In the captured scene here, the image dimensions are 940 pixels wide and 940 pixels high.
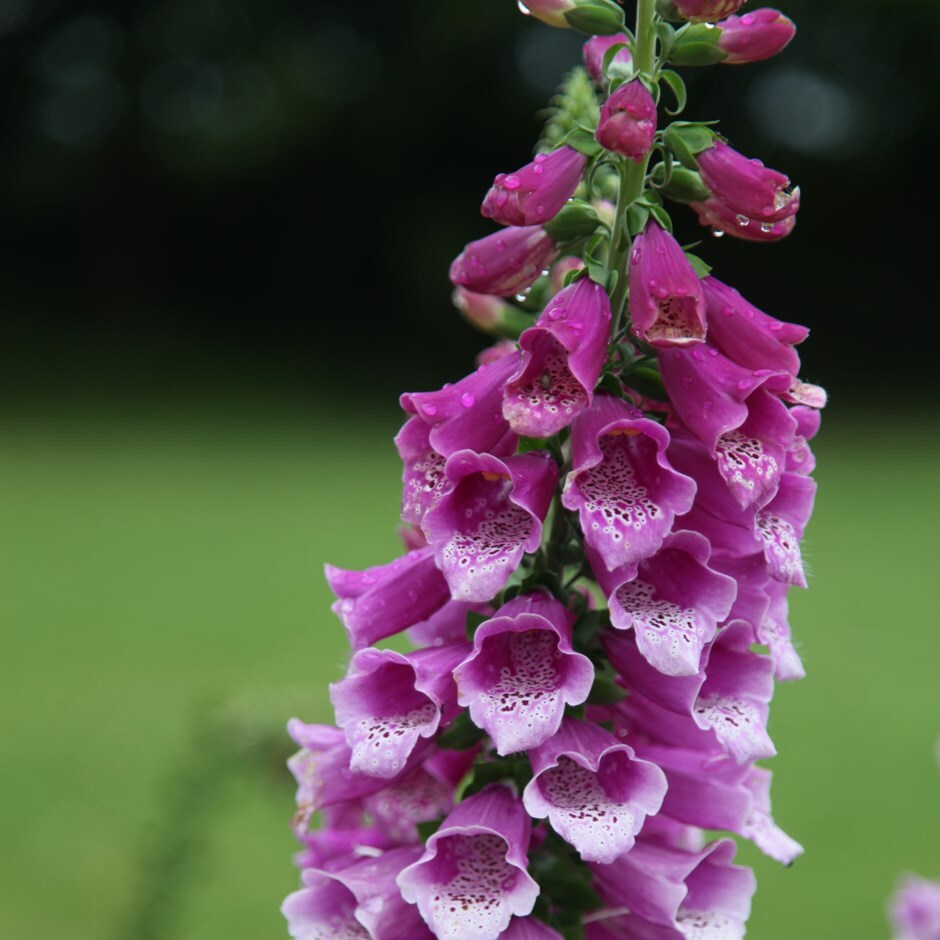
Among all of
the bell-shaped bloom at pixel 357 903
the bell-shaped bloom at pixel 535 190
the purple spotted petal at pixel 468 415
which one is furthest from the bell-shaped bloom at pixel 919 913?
the bell-shaped bloom at pixel 535 190

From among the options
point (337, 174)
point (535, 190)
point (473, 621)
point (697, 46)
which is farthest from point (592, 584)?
point (337, 174)

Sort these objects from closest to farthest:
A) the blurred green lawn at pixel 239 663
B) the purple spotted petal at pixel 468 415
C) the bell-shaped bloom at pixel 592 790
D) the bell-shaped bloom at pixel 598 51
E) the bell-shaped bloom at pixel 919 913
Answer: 1. the bell-shaped bloom at pixel 592 790
2. the purple spotted petal at pixel 468 415
3. the bell-shaped bloom at pixel 598 51
4. the bell-shaped bloom at pixel 919 913
5. the blurred green lawn at pixel 239 663

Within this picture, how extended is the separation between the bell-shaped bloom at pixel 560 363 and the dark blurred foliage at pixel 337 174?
17.4 m

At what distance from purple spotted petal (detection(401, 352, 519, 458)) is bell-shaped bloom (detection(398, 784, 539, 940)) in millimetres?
296

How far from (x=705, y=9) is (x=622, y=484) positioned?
0.42 metres

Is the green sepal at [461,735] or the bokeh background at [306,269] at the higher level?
the green sepal at [461,735]

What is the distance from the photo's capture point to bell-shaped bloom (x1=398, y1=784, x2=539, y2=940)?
1.00 meters

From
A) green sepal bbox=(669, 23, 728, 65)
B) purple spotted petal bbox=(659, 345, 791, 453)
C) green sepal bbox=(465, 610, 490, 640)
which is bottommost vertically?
green sepal bbox=(465, 610, 490, 640)

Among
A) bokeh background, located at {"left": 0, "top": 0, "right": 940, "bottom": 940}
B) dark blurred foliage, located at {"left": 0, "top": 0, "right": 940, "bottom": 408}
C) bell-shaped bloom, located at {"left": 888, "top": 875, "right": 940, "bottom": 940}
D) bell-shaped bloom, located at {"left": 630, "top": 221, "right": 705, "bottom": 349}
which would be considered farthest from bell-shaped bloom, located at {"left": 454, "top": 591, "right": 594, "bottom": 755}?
dark blurred foliage, located at {"left": 0, "top": 0, "right": 940, "bottom": 408}

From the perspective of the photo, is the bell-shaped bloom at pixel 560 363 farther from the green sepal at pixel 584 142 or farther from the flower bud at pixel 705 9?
the flower bud at pixel 705 9

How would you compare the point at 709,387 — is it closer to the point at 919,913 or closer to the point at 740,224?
the point at 740,224

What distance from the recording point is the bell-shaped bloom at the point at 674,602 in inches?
40.3

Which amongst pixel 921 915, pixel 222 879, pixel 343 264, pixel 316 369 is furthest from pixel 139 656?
pixel 343 264

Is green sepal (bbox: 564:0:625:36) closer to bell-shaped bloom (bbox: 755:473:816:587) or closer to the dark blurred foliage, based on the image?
bell-shaped bloom (bbox: 755:473:816:587)
